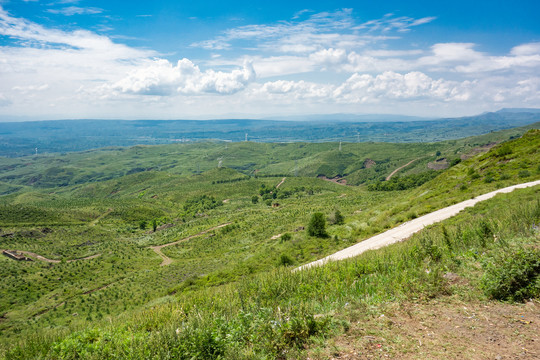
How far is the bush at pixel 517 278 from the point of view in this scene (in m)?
5.71

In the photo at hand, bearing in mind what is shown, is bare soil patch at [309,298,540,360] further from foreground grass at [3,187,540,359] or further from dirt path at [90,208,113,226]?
dirt path at [90,208,113,226]

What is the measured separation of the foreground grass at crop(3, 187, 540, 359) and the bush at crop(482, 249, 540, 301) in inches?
0.7

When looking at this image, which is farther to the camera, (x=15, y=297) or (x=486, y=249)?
(x=15, y=297)

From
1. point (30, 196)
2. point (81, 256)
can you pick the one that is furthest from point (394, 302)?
point (30, 196)

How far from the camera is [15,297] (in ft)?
101

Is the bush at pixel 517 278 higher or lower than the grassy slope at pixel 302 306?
higher

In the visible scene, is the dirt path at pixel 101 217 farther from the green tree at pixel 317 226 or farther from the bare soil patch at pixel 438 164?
the bare soil patch at pixel 438 164

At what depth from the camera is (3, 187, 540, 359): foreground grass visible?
16.5 feet

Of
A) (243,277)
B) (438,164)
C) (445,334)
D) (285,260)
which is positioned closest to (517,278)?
(445,334)

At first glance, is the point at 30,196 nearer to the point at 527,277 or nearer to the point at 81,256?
the point at 81,256

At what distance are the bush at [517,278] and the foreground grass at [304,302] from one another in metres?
0.02

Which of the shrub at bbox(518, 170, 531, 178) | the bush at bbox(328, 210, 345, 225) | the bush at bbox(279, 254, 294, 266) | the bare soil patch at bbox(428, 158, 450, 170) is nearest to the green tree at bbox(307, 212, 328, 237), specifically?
the bush at bbox(328, 210, 345, 225)

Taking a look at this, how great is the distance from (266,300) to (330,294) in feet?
5.73

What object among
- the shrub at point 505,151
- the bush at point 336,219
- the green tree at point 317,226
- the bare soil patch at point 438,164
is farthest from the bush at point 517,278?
the bare soil patch at point 438,164
